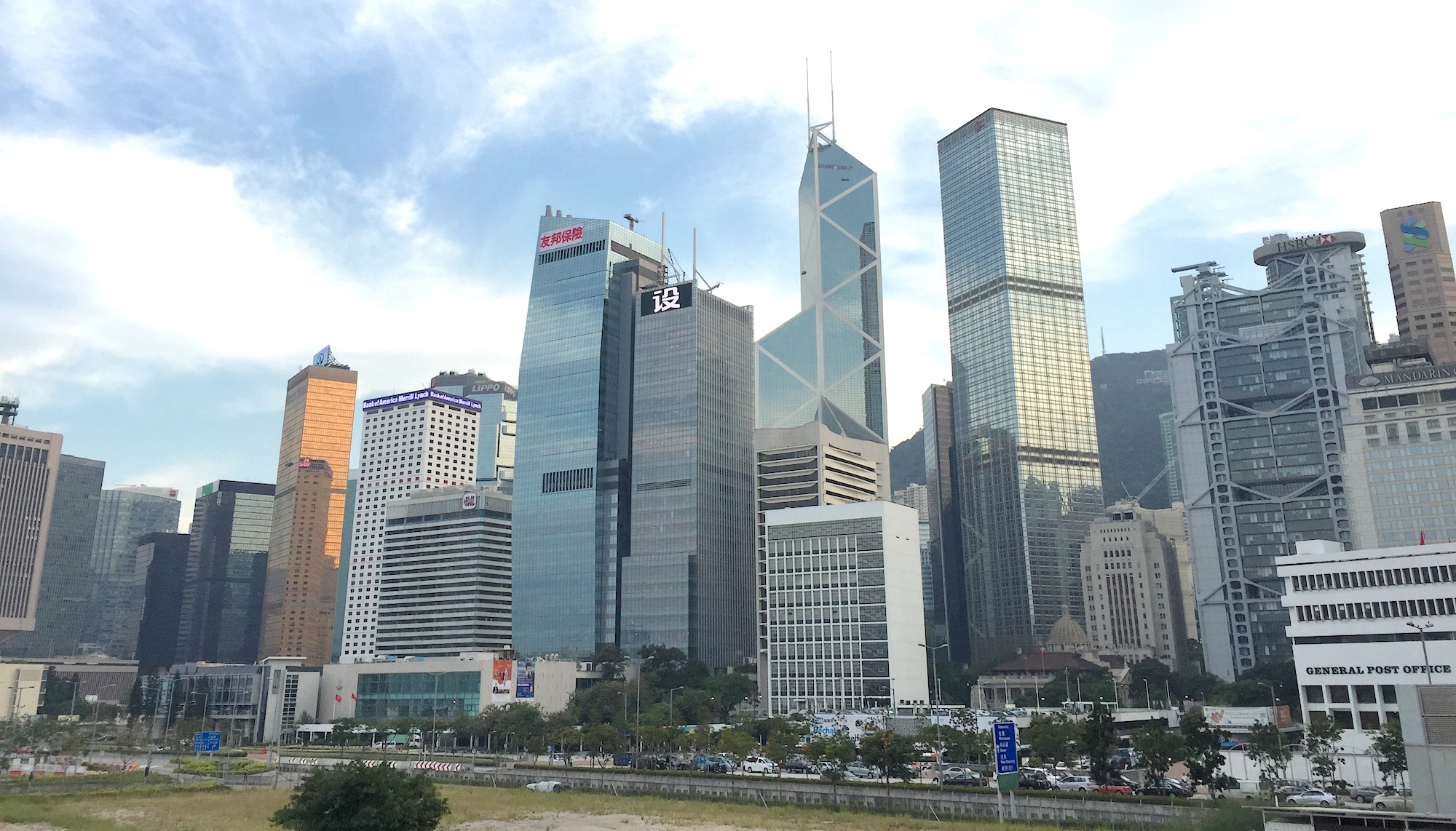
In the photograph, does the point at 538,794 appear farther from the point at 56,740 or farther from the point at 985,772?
the point at 56,740

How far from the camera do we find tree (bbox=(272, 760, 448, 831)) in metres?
52.3

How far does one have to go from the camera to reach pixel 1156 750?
74.0m

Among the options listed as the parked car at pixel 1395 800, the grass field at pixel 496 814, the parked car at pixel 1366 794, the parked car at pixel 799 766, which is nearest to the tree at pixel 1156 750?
the parked car at pixel 1366 794

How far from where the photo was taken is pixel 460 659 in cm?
18838

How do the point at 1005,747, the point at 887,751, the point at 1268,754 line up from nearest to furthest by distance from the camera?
the point at 1005,747
the point at 887,751
the point at 1268,754

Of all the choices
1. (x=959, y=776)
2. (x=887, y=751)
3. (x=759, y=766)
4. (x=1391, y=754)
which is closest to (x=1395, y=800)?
(x=1391, y=754)

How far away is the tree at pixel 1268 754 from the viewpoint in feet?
262

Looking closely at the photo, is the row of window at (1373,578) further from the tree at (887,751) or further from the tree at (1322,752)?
the tree at (887,751)

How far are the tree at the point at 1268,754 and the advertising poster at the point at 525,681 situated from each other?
126682 millimetres

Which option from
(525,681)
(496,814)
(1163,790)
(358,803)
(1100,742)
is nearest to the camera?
(358,803)

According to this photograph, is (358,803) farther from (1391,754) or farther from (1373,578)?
(1373,578)

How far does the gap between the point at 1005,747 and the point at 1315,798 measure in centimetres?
3672

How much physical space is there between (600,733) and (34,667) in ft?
485

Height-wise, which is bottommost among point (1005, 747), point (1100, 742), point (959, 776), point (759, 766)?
point (759, 766)
